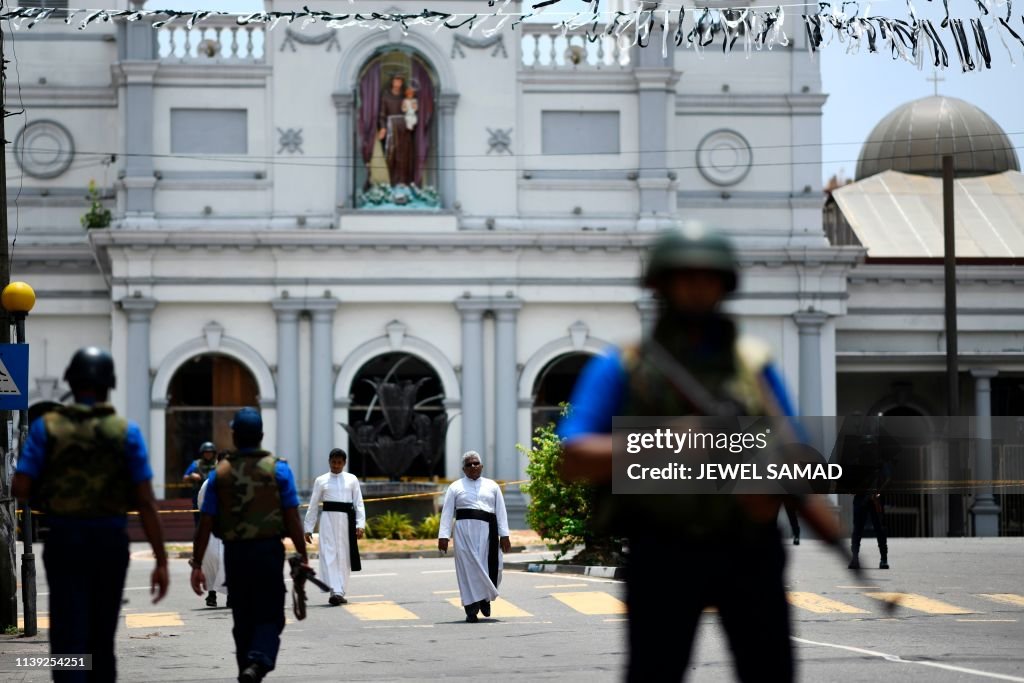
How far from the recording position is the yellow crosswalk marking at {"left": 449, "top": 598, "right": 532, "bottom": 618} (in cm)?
1683

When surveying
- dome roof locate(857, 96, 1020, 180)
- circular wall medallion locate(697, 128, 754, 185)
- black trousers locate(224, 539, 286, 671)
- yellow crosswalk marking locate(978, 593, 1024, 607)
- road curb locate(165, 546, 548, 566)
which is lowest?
road curb locate(165, 546, 548, 566)

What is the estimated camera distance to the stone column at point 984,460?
35.3 m

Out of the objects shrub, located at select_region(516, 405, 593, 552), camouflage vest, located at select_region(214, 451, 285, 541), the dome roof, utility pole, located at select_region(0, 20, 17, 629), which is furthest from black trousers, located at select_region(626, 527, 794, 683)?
the dome roof

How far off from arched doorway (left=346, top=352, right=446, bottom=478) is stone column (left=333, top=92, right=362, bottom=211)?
11.8 ft

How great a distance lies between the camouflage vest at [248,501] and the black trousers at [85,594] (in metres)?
1.65

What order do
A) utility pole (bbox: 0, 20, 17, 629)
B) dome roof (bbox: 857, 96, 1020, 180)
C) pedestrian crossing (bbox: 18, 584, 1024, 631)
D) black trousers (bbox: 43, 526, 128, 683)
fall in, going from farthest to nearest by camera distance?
dome roof (bbox: 857, 96, 1020, 180) → pedestrian crossing (bbox: 18, 584, 1024, 631) → utility pole (bbox: 0, 20, 17, 629) → black trousers (bbox: 43, 526, 128, 683)

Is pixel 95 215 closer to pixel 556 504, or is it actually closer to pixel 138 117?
pixel 138 117

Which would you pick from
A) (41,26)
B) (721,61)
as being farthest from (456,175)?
(41,26)

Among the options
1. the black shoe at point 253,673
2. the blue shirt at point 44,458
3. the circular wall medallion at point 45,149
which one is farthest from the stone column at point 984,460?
the blue shirt at point 44,458

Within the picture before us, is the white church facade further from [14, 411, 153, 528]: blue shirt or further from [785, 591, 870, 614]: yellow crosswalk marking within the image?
[14, 411, 153, 528]: blue shirt

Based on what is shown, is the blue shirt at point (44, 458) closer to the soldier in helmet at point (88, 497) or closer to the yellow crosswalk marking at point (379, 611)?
the soldier in helmet at point (88, 497)

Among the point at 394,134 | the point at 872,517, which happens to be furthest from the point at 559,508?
the point at 394,134

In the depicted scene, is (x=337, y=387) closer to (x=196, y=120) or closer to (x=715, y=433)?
(x=196, y=120)

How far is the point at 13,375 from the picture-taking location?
567 inches
